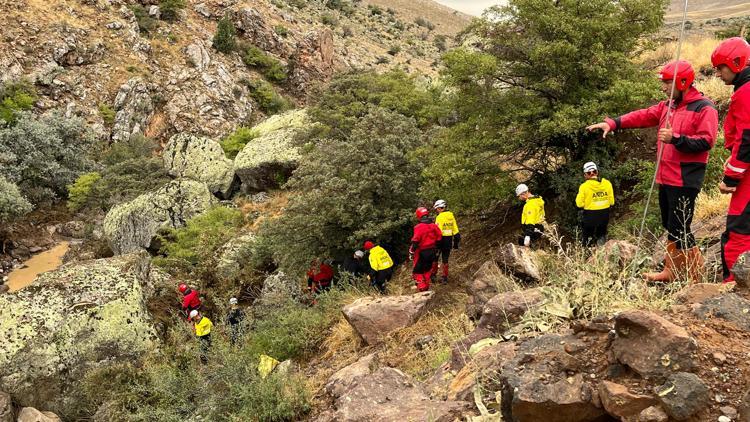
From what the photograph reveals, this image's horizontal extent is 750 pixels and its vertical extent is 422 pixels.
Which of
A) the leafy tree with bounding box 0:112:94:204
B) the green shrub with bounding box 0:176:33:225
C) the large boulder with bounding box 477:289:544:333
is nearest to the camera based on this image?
the large boulder with bounding box 477:289:544:333

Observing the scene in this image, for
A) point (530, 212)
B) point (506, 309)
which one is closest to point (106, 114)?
point (530, 212)

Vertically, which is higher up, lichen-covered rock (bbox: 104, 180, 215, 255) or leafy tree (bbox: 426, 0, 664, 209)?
leafy tree (bbox: 426, 0, 664, 209)

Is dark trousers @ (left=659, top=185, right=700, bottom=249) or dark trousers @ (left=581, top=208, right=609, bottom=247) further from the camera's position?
dark trousers @ (left=581, top=208, right=609, bottom=247)

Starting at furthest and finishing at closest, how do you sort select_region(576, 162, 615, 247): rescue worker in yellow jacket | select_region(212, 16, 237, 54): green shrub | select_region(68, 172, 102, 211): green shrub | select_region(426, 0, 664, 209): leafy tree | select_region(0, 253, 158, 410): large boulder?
select_region(212, 16, 237, 54): green shrub → select_region(68, 172, 102, 211): green shrub → select_region(0, 253, 158, 410): large boulder → select_region(426, 0, 664, 209): leafy tree → select_region(576, 162, 615, 247): rescue worker in yellow jacket

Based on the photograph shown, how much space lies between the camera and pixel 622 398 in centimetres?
271

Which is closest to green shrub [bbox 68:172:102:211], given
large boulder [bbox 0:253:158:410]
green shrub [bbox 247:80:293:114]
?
green shrub [bbox 247:80:293:114]

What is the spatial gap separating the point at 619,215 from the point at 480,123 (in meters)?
2.80

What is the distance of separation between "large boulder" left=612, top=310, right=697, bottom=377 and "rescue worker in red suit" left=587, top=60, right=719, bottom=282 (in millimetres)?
1592

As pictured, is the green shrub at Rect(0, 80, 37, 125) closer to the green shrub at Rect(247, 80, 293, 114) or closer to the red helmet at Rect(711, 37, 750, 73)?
the green shrub at Rect(247, 80, 293, 114)

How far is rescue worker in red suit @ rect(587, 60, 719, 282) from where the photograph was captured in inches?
169

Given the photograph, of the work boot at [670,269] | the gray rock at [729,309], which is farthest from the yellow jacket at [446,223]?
the gray rock at [729,309]

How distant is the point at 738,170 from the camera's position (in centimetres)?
394

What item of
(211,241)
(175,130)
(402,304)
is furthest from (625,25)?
(175,130)

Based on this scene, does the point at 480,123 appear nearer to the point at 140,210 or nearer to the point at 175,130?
the point at 140,210
